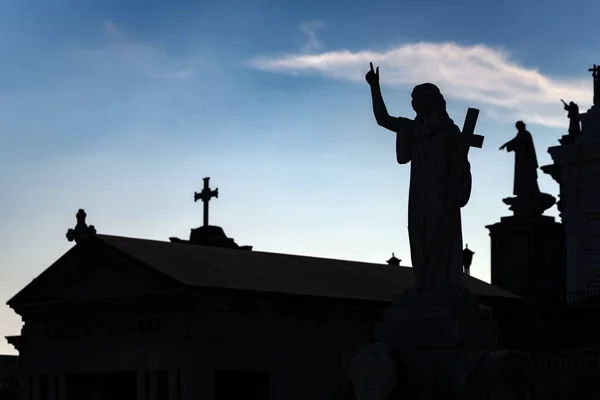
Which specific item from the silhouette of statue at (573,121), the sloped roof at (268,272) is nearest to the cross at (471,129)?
the sloped roof at (268,272)

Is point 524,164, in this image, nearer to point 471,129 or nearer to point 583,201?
point 583,201

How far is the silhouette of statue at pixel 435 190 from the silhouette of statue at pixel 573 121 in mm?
29466

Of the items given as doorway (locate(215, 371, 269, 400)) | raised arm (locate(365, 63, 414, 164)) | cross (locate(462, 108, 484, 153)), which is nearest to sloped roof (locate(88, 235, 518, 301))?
doorway (locate(215, 371, 269, 400))

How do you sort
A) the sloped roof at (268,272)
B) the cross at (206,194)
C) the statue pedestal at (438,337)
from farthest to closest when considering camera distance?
1. the cross at (206,194)
2. the sloped roof at (268,272)
3. the statue pedestal at (438,337)

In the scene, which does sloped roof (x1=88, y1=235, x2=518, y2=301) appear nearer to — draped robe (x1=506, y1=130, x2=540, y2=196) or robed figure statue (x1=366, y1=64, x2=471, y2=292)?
draped robe (x1=506, y1=130, x2=540, y2=196)

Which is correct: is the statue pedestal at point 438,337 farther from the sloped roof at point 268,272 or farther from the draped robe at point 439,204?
the sloped roof at point 268,272

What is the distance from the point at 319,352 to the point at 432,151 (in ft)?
59.2

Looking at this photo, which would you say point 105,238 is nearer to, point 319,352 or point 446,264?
point 319,352

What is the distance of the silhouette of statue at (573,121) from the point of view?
4356 centimetres

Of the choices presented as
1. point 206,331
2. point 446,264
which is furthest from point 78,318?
point 446,264

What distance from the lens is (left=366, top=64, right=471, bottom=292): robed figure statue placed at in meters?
14.6

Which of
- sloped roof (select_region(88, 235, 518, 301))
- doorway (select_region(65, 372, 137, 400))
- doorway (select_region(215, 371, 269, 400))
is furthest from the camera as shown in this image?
doorway (select_region(65, 372, 137, 400))

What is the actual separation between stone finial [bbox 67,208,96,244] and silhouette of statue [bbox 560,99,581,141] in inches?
599

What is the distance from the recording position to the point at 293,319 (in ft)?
105
